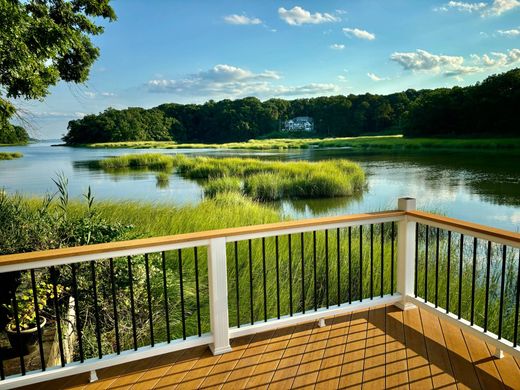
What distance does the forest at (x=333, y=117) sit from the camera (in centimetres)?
4431

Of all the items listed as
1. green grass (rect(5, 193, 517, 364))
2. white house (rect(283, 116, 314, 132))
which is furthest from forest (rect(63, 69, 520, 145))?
green grass (rect(5, 193, 517, 364))

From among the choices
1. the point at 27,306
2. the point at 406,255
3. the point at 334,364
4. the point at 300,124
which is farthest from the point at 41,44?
the point at 300,124

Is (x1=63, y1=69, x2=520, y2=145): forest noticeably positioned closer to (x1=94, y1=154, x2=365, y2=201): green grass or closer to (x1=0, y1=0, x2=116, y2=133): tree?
(x1=94, y1=154, x2=365, y2=201): green grass

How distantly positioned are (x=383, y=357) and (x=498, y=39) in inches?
2304

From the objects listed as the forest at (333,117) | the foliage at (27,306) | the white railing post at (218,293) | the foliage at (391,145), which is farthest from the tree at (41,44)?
the forest at (333,117)

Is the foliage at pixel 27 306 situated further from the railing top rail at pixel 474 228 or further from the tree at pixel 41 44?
the tree at pixel 41 44

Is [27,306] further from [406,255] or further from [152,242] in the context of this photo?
[406,255]

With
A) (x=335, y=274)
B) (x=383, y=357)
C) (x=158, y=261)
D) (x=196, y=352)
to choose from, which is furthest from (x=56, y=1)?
(x=383, y=357)

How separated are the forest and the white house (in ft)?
2.54

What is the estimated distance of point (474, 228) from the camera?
8.81 feet

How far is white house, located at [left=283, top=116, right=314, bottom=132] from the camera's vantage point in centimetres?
6162

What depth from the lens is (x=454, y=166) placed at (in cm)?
2497

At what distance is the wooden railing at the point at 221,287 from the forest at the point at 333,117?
44.5 meters

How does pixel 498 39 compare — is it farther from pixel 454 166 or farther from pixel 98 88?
pixel 98 88
